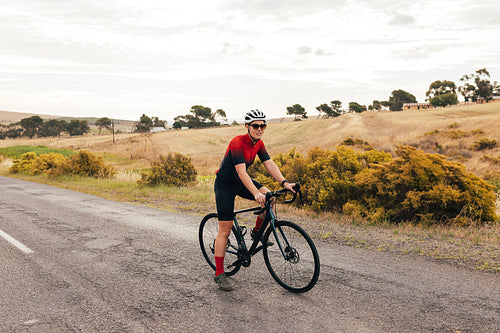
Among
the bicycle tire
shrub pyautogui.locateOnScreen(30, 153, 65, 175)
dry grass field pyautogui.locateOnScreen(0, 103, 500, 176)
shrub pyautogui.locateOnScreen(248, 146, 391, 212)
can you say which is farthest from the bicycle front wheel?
dry grass field pyautogui.locateOnScreen(0, 103, 500, 176)

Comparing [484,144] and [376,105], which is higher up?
[376,105]

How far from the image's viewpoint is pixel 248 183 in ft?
14.4

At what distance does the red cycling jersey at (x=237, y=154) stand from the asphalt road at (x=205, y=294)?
1.55 meters

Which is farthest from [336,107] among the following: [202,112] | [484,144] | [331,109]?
[484,144]

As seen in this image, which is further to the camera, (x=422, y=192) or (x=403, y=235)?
(x=422, y=192)

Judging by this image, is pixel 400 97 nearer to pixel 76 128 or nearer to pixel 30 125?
pixel 76 128

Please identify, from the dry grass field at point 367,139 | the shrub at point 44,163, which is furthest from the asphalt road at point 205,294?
the dry grass field at point 367,139

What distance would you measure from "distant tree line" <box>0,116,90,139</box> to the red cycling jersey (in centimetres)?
13767

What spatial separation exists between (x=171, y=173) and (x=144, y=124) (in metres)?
124

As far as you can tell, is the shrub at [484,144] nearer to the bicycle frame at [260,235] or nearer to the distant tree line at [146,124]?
the bicycle frame at [260,235]

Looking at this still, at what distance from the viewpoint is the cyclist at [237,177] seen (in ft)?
14.7

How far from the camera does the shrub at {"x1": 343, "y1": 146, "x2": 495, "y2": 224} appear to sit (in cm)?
808

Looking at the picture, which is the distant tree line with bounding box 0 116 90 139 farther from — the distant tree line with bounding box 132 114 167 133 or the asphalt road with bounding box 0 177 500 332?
the asphalt road with bounding box 0 177 500 332

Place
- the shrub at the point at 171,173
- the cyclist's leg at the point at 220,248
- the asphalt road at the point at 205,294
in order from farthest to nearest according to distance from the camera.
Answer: the shrub at the point at 171,173, the cyclist's leg at the point at 220,248, the asphalt road at the point at 205,294
